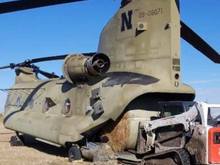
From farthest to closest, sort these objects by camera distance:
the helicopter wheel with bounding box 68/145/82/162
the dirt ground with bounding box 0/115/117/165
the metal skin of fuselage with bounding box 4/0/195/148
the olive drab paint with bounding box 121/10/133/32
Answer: the olive drab paint with bounding box 121/10/133/32 → the helicopter wheel with bounding box 68/145/82/162 → the dirt ground with bounding box 0/115/117/165 → the metal skin of fuselage with bounding box 4/0/195/148

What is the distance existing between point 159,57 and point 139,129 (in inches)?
73.0

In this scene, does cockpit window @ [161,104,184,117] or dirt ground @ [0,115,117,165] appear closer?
cockpit window @ [161,104,184,117]

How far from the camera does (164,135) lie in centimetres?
1021

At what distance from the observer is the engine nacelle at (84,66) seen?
12336mm

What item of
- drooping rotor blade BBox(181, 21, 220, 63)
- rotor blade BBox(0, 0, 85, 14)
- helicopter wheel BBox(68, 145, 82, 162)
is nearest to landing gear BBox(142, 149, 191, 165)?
helicopter wheel BBox(68, 145, 82, 162)

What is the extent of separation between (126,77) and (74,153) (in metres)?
2.42

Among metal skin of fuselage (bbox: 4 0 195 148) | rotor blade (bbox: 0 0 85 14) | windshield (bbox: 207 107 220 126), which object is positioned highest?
rotor blade (bbox: 0 0 85 14)

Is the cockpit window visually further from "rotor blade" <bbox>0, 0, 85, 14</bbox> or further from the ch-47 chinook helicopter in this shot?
"rotor blade" <bbox>0, 0, 85, 14</bbox>

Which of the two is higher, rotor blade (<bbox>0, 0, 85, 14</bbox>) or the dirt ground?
rotor blade (<bbox>0, 0, 85, 14</bbox>)

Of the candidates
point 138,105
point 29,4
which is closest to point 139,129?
point 138,105

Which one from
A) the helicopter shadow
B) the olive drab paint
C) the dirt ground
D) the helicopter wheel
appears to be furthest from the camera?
the helicopter shadow

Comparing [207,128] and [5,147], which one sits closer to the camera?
[207,128]

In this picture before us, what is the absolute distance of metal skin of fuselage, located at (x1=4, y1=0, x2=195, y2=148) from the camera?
37.2 ft

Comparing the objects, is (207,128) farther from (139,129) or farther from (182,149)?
(139,129)
